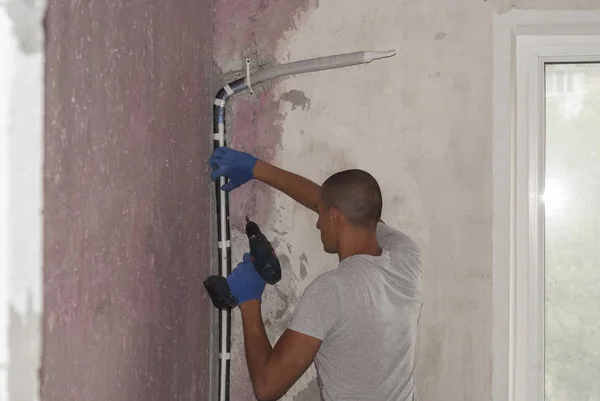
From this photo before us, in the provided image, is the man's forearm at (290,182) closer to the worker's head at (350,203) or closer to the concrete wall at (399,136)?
the concrete wall at (399,136)

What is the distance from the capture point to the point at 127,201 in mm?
1307

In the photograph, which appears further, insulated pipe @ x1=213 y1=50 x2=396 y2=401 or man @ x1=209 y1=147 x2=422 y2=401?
insulated pipe @ x1=213 y1=50 x2=396 y2=401

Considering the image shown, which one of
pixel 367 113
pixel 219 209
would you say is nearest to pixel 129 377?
pixel 219 209

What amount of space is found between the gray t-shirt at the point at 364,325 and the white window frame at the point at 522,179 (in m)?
0.44

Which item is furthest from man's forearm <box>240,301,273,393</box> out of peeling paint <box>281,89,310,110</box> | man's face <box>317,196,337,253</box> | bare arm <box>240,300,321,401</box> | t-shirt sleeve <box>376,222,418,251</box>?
peeling paint <box>281,89,310,110</box>

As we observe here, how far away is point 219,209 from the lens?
196 centimetres

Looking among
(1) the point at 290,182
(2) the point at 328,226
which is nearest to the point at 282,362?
(2) the point at 328,226

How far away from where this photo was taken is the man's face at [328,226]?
5.49ft

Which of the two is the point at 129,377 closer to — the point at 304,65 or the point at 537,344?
the point at 304,65

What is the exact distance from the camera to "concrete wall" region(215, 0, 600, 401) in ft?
6.53

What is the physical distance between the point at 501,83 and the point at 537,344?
80 cm

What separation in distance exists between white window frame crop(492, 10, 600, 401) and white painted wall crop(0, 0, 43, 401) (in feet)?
4.70

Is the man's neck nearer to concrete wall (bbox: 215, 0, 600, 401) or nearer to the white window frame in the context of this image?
concrete wall (bbox: 215, 0, 600, 401)

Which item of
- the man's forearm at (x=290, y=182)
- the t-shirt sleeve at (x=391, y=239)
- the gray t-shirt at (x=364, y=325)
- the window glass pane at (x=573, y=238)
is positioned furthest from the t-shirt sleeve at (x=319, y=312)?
the window glass pane at (x=573, y=238)
